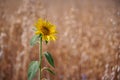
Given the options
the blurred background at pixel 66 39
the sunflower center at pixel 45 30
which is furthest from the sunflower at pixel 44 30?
the blurred background at pixel 66 39

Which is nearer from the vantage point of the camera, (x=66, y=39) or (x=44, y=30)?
(x=44, y=30)

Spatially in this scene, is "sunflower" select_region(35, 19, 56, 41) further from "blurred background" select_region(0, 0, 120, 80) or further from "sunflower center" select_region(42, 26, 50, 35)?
"blurred background" select_region(0, 0, 120, 80)

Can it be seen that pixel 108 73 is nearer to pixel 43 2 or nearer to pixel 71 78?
pixel 71 78

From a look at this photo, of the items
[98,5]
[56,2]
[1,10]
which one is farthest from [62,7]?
[1,10]

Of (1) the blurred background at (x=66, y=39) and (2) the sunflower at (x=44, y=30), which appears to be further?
(1) the blurred background at (x=66, y=39)

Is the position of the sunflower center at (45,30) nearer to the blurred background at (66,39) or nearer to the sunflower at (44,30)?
the sunflower at (44,30)

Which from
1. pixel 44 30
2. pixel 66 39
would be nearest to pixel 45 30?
pixel 44 30

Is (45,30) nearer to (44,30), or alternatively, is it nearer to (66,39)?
(44,30)

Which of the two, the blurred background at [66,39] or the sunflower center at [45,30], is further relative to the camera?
the blurred background at [66,39]

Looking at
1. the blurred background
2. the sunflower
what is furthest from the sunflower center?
the blurred background
